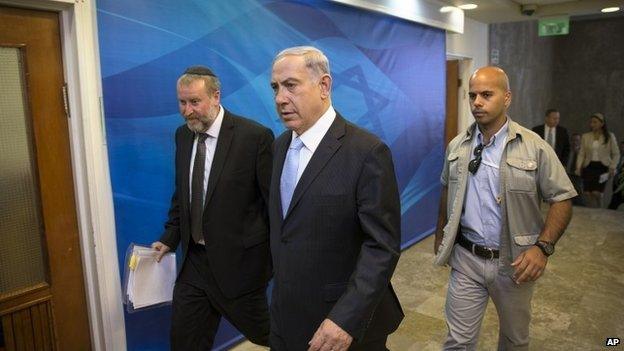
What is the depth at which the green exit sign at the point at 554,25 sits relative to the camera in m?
6.20

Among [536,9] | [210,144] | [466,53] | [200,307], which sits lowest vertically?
[200,307]

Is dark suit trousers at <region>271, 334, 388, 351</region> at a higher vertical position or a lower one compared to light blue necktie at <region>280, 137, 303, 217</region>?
lower

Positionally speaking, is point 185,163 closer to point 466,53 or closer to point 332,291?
point 332,291

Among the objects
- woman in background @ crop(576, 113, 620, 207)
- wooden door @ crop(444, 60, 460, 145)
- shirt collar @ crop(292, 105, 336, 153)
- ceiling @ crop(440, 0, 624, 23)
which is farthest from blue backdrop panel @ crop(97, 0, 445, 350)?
woman in background @ crop(576, 113, 620, 207)

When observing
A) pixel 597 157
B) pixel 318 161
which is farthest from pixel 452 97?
pixel 318 161

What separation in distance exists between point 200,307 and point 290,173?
3.27ft

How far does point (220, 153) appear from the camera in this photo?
85.9 inches

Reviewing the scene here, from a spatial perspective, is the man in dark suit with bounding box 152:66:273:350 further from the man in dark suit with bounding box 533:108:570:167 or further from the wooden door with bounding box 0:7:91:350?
the man in dark suit with bounding box 533:108:570:167

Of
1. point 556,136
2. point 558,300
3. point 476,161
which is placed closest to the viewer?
point 476,161

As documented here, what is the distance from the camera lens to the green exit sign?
6203 mm

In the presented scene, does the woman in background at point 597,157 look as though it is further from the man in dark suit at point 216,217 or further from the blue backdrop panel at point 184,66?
the man in dark suit at point 216,217

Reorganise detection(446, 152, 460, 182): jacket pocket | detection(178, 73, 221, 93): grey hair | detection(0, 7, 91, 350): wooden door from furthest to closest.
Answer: detection(446, 152, 460, 182): jacket pocket, detection(178, 73, 221, 93): grey hair, detection(0, 7, 91, 350): wooden door

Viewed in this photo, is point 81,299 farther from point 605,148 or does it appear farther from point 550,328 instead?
point 605,148

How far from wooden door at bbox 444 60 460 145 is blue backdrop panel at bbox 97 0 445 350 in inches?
77.6
